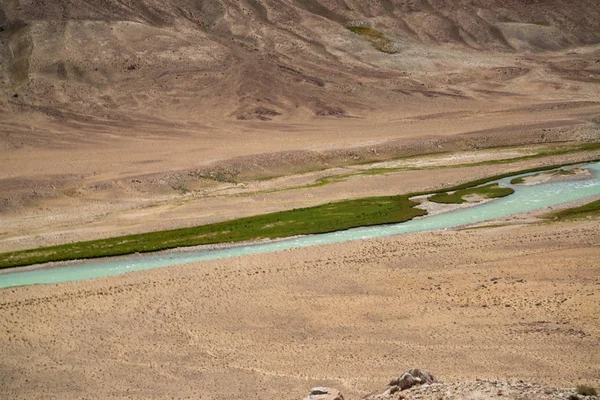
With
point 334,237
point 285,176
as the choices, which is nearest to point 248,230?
point 334,237

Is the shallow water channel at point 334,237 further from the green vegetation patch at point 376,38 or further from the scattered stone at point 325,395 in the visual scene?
the green vegetation patch at point 376,38

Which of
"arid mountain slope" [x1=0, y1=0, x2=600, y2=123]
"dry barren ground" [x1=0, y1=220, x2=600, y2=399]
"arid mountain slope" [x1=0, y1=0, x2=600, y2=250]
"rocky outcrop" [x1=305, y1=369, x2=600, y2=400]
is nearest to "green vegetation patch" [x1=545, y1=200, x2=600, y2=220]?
"dry barren ground" [x1=0, y1=220, x2=600, y2=399]

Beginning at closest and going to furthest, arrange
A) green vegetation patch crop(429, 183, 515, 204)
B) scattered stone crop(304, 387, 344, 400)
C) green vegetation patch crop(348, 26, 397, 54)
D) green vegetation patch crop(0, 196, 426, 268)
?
scattered stone crop(304, 387, 344, 400) → green vegetation patch crop(0, 196, 426, 268) → green vegetation patch crop(429, 183, 515, 204) → green vegetation patch crop(348, 26, 397, 54)

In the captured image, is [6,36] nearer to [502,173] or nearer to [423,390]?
[502,173]

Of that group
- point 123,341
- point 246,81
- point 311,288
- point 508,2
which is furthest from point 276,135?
point 508,2

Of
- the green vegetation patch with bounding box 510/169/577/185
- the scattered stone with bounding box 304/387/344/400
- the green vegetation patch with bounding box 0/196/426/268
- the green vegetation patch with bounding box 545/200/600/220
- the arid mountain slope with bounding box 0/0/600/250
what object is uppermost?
the arid mountain slope with bounding box 0/0/600/250

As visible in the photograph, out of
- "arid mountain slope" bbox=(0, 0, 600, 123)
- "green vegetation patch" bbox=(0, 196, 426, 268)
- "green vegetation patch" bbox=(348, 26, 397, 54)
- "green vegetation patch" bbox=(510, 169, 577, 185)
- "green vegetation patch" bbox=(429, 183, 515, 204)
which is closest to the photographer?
"green vegetation patch" bbox=(0, 196, 426, 268)

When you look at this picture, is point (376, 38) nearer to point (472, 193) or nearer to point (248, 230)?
point (472, 193)

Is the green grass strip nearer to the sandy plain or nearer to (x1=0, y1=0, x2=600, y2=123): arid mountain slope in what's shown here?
the sandy plain
